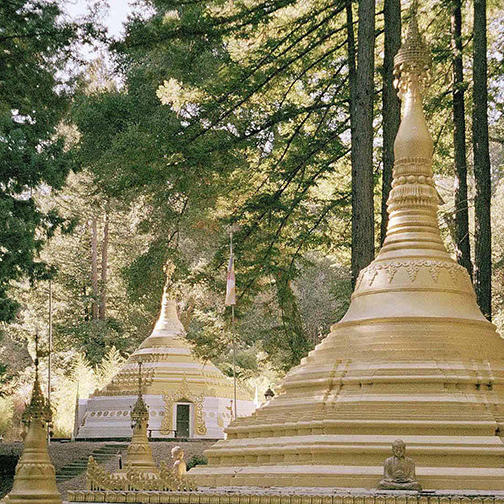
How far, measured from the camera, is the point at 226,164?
59.7ft

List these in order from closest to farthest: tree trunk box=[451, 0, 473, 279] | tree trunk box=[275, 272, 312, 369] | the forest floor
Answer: tree trunk box=[451, 0, 473, 279]
tree trunk box=[275, 272, 312, 369]
the forest floor

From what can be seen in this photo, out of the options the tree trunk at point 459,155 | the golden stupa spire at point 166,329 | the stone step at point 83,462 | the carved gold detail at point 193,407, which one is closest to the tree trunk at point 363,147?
the tree trunk at point 459,155

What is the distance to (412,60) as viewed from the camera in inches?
544

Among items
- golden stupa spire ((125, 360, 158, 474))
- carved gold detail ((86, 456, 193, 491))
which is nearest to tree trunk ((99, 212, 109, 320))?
golden stupa spire ((125, 360, 158, 474))

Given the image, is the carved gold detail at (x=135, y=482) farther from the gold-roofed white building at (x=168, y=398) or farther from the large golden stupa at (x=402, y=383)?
the gold-roofed white building at (x=168, y=398)

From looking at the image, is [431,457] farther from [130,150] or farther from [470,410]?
[130,150]

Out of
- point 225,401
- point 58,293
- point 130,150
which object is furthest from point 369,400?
point 58,293

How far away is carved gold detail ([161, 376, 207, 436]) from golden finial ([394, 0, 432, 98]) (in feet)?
69.3

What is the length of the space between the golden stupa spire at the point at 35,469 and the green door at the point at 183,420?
82.7 ft

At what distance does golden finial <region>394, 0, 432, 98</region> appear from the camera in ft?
45.4

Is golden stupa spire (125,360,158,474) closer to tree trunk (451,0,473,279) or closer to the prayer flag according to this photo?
the prayer flag

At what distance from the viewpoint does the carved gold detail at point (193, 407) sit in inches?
1309

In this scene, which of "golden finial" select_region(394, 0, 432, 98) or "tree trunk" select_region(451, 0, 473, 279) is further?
"tree trunk" select_region(451, 0, 473, 279)

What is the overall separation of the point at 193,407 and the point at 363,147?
1982 centimetres
